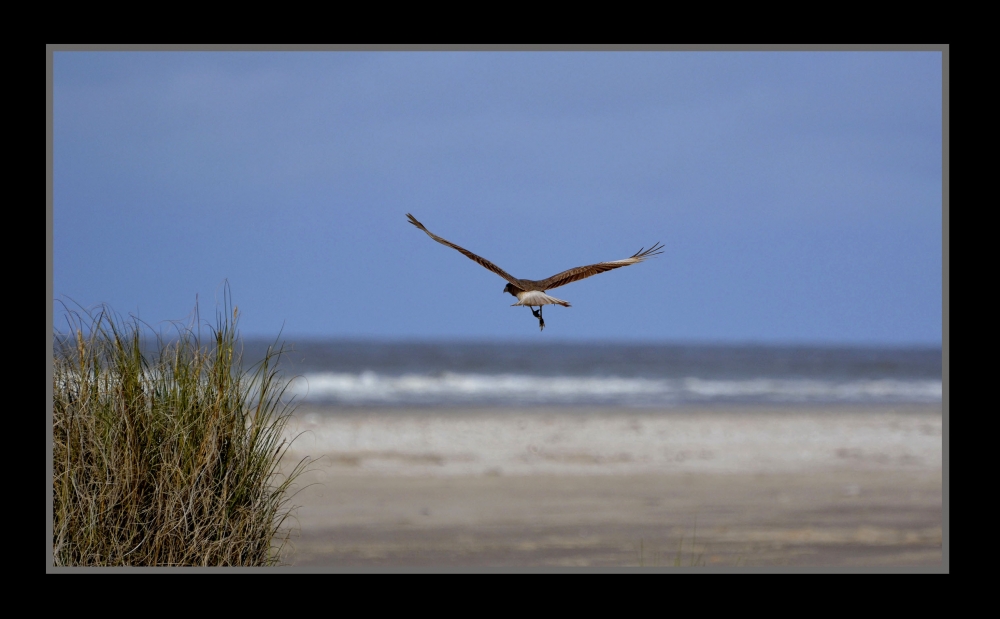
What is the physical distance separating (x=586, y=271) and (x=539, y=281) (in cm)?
32

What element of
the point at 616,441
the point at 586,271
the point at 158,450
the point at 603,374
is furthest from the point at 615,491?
the point at 603,374

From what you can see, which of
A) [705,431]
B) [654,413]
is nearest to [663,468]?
[705,431]

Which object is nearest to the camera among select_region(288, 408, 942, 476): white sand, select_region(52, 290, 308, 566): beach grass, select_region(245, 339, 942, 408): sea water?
select_region(52, 290, 308, 566): beach grass

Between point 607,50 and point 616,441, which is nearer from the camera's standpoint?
point 607,50

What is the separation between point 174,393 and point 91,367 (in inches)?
16.0

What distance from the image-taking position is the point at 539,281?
453 cm

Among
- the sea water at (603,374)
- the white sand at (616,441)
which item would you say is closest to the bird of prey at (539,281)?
the white sand at (616,441)

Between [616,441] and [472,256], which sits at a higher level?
[472,256]

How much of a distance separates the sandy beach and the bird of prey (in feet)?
4.24

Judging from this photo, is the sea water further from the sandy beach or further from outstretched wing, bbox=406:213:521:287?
outstretched wing, bbox=406:213:521:287

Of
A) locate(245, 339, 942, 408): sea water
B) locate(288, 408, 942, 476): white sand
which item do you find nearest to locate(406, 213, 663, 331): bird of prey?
locate(288, 408, 942, 476): white sand

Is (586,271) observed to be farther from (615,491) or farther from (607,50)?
(615,491)

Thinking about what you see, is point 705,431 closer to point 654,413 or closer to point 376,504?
point 654,413

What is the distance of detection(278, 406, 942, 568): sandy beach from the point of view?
20.5 feet
